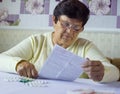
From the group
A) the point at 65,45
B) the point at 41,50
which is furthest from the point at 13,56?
the point at 65,45

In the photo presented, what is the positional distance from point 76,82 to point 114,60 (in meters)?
0.85

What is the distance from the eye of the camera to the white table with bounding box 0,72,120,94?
996 mm

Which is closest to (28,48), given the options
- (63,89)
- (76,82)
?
(76,82)

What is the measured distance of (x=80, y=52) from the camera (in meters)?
1.56

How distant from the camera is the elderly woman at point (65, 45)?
50.0 inches

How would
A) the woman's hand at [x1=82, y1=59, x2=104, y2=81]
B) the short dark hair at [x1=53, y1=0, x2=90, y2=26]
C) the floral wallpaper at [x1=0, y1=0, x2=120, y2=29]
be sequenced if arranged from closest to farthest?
the woman's hand at [x1=82, y1=59, x2=104, y2=81]
the short dark hair at [x1=53, y1=0, x2=90, y2=26]
the floral wallpaper at [x1=0, y1=0, x2=120, y2=29]

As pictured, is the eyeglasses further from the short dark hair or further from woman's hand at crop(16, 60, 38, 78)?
woman's hand at crop(16, 60, 38, 78)

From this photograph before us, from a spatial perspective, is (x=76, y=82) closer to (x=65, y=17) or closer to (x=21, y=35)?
(x=65, y=17)

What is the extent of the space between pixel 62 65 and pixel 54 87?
13 centimetres

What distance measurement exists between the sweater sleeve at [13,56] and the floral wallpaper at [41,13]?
0.82m

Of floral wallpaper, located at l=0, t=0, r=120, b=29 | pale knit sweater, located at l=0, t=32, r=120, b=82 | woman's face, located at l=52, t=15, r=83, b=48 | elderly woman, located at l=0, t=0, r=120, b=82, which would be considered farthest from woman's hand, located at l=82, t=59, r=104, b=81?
floral wallpaper, located at l=0, t=0, r=120, b=29

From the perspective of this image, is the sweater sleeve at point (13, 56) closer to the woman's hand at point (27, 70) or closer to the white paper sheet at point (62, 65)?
the woman's hand at point (27, 70)

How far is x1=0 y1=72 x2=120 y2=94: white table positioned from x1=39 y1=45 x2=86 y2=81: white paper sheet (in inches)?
1.5

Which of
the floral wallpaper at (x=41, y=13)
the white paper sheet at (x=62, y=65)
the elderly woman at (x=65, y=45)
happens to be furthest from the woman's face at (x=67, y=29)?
the floral wallpaper at (x=41, y=13)
